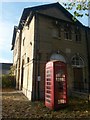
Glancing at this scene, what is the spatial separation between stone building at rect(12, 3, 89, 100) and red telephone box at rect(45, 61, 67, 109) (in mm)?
3389

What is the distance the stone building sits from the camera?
14500 millimetres

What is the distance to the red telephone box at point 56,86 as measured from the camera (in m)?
10.0

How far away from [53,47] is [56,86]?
245 inches

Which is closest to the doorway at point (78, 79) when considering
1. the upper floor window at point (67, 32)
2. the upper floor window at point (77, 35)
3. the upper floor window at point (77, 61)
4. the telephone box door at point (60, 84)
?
the upper floor window at point (77, 61)

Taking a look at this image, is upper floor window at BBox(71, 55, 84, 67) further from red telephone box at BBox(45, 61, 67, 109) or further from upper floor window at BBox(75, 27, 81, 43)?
red telephone box at BBox(45, 61, 67, 109)

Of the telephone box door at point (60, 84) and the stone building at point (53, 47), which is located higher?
the stone building at point (53, 47)

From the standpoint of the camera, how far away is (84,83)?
17.3 m

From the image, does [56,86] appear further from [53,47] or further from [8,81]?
[8,81]

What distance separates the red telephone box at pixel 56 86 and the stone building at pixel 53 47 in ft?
11.1

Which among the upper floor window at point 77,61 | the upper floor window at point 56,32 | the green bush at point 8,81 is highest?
the upper floor window at point 56,32

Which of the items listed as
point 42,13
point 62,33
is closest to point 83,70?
point 62,33

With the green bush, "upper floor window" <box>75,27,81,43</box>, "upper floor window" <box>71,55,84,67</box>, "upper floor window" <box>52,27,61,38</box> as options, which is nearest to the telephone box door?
"upper floor window" <box>52,27,61,38</box>

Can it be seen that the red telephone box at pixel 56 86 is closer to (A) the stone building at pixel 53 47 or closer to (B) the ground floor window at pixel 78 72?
(A) the stone building at pixel 53 47

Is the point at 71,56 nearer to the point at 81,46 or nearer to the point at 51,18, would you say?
the point at 81,46
